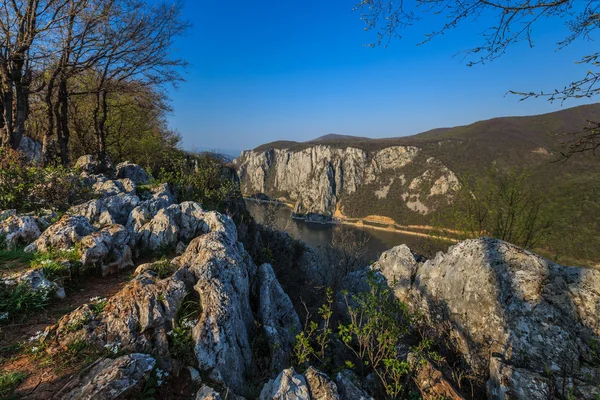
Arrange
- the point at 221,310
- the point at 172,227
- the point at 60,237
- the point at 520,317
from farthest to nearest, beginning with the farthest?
the point at 172,227 → the point at 520,317 → the point at 60,237 → the point at 221,310

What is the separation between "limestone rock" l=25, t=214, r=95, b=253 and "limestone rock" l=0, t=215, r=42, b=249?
619 millimetres

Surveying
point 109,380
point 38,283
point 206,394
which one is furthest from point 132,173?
point 206,394

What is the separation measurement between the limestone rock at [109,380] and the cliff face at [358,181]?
127 metres

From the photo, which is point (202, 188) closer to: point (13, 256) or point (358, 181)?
point (13, 256)

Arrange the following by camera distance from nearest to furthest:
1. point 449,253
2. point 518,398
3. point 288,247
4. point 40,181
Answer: point 518,398, point 40,181, point 449,253, point 288,247

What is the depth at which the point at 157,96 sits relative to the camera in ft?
54.4

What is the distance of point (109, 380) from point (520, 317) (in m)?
8.55

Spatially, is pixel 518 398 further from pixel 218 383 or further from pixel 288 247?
pixel 288 247

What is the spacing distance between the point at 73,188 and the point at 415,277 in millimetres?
12527

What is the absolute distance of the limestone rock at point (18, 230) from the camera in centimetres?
620

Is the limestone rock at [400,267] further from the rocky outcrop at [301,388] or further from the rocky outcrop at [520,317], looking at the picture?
the rocky outcrop at [301,388]

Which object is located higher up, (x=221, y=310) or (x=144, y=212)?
(x=144, y=212)

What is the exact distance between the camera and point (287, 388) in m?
3.79

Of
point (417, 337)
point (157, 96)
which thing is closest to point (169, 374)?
point (417, 337)
